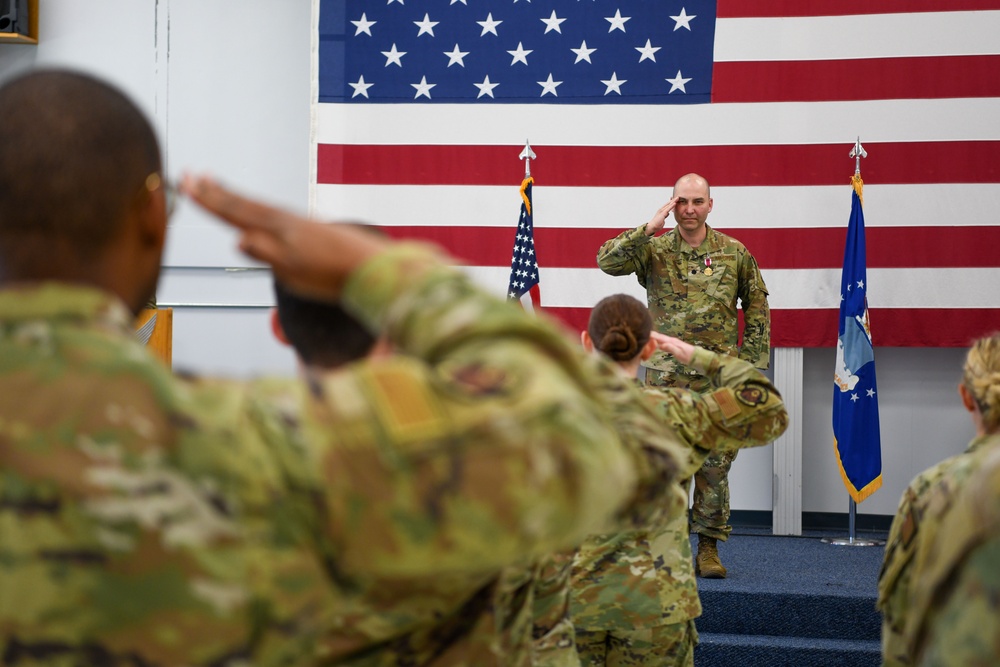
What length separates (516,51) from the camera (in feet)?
19.7

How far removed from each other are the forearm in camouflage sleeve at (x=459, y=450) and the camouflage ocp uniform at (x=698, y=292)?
14.4 ft

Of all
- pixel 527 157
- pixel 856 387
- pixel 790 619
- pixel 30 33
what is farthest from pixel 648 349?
pixel 30 33

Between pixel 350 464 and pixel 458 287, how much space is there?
5.1 inches

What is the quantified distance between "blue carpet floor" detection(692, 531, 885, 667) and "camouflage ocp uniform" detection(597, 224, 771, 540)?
460 millimetres

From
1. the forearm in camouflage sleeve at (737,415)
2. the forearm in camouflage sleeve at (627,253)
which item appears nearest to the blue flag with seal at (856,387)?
the forearm in camouflage sleeve at (627,253)

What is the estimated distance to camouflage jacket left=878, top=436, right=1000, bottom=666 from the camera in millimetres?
1333

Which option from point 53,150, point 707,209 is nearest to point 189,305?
point 707,209

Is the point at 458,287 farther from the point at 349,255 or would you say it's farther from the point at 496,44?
the point at 496,44

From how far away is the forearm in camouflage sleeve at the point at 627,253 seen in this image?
494 centimetres

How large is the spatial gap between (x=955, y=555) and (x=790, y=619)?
3.74 meters

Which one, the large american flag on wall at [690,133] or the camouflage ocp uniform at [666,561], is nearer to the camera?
the camouflage ocp uniform at [666,561]

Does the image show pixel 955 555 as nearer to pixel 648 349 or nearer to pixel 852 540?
pixel 648 349

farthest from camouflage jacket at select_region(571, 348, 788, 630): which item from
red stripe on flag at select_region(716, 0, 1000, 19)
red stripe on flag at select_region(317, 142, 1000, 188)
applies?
red stripe on flag at select_region(716, 0, 1000, 19)

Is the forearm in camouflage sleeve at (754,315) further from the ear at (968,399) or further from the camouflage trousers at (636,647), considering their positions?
the ear at (968,399)
